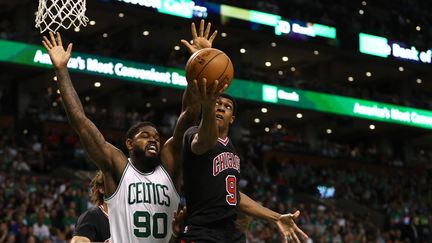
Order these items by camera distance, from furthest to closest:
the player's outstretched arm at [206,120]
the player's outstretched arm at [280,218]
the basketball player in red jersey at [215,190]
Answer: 1. the player's outstretched arm at [280,218]
2. the basketball player in red jersey at [215,190]
3. the player's outstretched arm at [206,120]

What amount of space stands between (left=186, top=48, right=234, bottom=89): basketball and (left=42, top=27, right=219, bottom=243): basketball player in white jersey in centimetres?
94

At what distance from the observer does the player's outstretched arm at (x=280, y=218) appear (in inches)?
255

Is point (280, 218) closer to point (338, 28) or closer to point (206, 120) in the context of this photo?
point (206, 120)

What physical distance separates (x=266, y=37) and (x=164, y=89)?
472 cm

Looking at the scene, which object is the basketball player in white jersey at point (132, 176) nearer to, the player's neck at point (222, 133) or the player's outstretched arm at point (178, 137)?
the player's outstretched arm at point (178, 137)

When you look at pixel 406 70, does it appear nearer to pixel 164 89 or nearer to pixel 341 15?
pixel 341 15

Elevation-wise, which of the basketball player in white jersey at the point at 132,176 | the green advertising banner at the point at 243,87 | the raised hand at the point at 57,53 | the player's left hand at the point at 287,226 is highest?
the green advertising banner at the point at 243,87

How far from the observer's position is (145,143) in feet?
22.8

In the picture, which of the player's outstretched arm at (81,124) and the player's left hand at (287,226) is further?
the player's outstretched arm at (81,124)

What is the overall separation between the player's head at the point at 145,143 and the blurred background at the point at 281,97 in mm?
13266

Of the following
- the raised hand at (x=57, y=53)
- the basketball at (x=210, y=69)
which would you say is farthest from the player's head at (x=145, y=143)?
the basketball at (x=210, y=69)

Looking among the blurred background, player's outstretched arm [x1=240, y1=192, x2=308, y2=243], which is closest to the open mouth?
player's outstretched arm [x1=240, y1=192, x2=308, y2=243]

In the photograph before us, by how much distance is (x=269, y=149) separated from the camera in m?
34.0

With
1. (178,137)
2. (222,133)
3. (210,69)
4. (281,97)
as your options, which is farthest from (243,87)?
(210,69)
